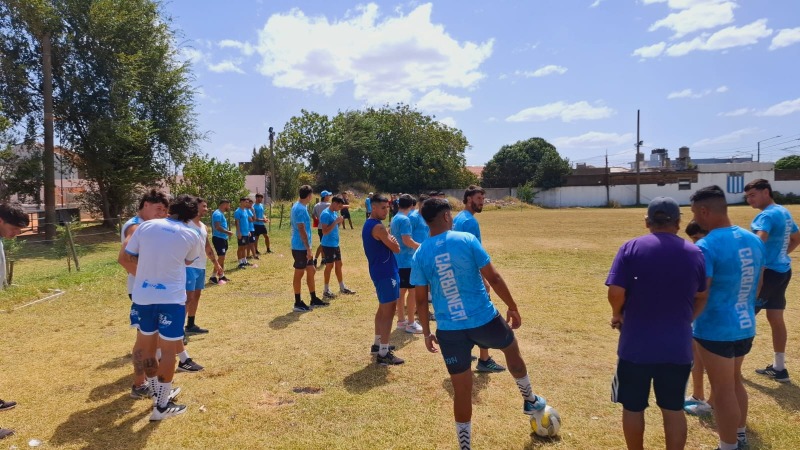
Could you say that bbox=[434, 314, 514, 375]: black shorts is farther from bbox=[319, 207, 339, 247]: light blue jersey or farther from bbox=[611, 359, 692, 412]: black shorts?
bbox=[319, 207, 339, 247]: light blue jersey

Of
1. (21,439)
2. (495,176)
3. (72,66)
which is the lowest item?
(21,439)

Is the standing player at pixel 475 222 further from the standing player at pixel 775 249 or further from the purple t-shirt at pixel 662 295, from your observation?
the standing player at pixel 775 249

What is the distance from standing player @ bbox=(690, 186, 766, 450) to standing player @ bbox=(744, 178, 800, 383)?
59.0 inches

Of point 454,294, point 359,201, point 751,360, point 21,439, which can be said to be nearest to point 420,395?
point 454,294

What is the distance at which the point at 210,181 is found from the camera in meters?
25.9

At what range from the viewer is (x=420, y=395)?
4871 mm

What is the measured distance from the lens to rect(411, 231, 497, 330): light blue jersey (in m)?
3.62

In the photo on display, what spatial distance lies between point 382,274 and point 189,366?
2457mm

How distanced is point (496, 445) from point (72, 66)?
26883 mm

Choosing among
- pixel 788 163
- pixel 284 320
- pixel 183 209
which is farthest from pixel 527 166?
pixel 183 209

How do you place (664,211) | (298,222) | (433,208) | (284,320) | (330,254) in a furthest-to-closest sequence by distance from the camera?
1. (330,254)
2. (298,222)
3. (284,320)
4. (433,208)
5. (664,211)

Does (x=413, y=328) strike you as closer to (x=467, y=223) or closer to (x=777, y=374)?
(x=467, y=223)

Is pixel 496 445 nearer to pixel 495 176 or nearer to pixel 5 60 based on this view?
pixel 5 60

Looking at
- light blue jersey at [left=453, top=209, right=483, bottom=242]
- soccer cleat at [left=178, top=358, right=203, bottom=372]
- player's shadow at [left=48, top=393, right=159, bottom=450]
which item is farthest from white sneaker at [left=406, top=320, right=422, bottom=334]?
player's shadow at [left=48, top=393, right=159, bottom=450]
